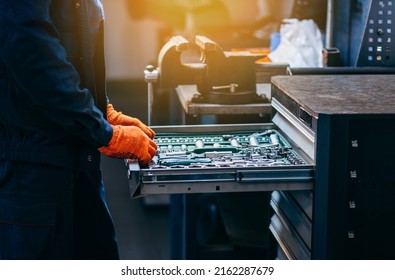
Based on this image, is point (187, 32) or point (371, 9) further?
point (187, 32)

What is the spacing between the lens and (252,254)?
3.29 meters

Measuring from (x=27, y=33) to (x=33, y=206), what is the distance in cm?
43

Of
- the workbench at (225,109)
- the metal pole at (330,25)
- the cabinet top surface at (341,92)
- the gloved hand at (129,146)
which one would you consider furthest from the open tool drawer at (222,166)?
the metal pole at (330,25)

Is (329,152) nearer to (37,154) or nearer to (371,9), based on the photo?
(37,154)

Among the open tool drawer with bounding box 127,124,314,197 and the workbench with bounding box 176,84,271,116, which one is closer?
the open tool drawer with bounding box 127,124,314,197

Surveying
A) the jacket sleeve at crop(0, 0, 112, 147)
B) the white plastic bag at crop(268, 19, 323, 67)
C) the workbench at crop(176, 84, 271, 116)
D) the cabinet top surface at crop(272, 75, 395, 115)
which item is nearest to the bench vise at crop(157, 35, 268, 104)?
the workbench at crop(176, 84, 271, 116)

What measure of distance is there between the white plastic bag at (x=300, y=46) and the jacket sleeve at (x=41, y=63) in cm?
161

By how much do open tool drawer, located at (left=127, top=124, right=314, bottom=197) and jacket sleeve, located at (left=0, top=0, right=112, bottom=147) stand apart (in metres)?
0.21

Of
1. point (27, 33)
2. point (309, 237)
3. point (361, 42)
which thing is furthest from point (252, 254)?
point (27, 33)

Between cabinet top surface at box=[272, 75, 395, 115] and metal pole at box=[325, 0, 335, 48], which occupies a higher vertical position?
metal pole at box=[325, 0, 335, 48]

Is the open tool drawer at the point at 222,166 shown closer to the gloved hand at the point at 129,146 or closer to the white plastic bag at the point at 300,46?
the gloved hand at the point at 129,146

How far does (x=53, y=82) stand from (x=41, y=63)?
5 centimetres

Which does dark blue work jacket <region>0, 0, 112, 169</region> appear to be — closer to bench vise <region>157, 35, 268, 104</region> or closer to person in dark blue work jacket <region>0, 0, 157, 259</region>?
person in dark blue work jacket <region>0, 0, 157, 259</region>

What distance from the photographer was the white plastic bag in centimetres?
334
